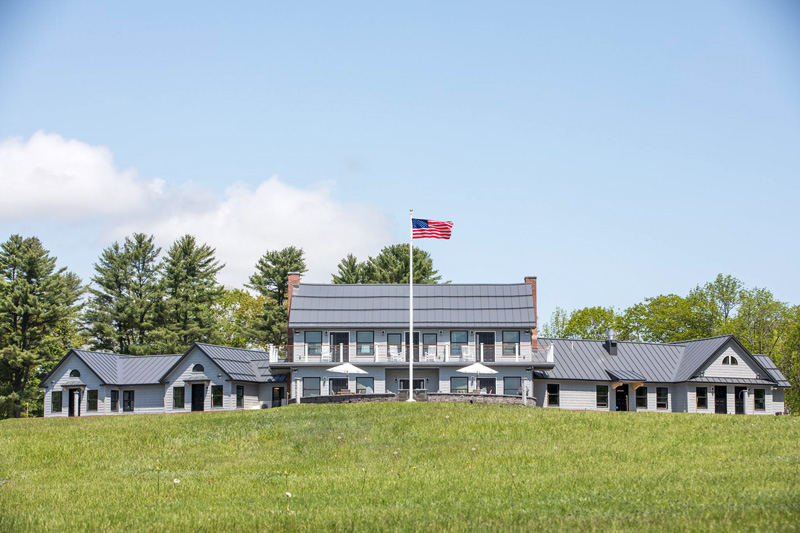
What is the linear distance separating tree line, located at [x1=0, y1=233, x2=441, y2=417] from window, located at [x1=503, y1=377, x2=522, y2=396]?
3081cm

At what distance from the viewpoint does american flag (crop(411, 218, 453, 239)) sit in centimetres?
4372

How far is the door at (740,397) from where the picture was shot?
52.1 meters

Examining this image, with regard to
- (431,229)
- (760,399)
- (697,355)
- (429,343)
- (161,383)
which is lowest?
(760,399)

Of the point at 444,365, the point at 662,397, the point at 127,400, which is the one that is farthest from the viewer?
the point at 127,400

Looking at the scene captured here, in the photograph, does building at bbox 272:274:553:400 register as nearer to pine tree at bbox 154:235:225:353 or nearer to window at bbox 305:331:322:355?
window at bbox 305:331:322:355

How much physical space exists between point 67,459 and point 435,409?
596 inches

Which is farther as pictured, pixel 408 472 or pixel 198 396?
pixel 198 396

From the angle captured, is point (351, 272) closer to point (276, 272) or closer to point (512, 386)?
point (276, 272)

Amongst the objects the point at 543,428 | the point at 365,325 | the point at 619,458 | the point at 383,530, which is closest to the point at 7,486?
the point at 383,530

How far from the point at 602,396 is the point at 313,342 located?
1751 cm

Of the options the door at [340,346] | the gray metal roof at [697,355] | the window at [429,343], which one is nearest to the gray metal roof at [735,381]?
the gray metal roof at [697,355]

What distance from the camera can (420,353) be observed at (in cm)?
5206

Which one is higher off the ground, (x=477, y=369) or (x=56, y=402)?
(x=477, y=369)

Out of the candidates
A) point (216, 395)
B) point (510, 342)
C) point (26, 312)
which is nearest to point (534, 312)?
point (510, 342)
